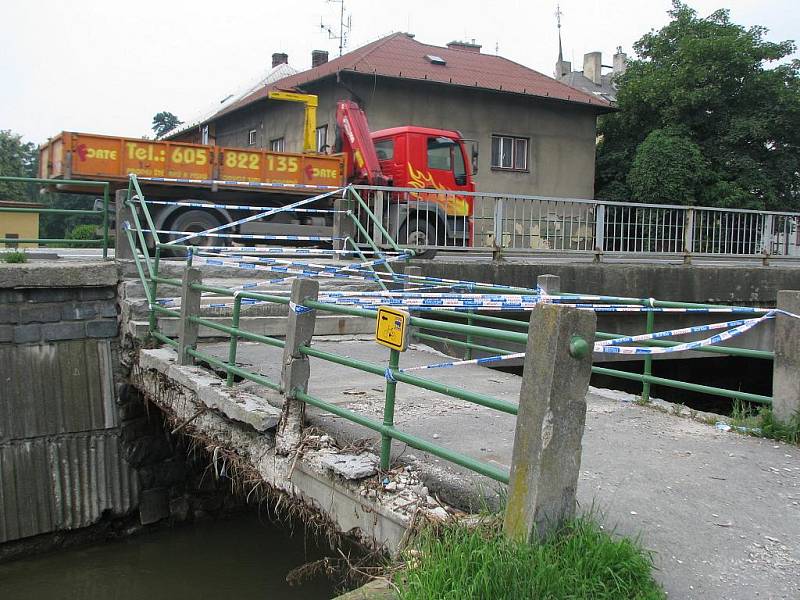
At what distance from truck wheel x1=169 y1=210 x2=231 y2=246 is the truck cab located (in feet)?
10.3

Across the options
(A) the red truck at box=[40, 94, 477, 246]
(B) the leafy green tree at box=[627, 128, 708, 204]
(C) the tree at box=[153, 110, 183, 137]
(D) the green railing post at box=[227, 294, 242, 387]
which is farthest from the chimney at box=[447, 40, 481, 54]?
(C) the tree at box=[153, 110, 183, 137]

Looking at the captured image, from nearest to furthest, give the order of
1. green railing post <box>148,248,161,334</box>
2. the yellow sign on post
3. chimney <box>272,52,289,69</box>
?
the yellow sign on post, green railing post <box>148,248,161,334</box>, chimney <box>272,52,289,69</box>

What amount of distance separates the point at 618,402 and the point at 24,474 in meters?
5.73

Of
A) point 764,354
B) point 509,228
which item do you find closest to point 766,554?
point 764,354

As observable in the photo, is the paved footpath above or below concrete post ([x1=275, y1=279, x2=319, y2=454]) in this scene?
below

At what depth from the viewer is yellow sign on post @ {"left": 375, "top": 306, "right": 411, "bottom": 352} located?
12.6 ft

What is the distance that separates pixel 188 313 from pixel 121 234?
2.64 m

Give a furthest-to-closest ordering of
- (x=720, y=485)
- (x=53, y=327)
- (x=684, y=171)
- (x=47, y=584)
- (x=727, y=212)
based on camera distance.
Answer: (x=684, y=171) < (x=727, y=212) < (x=53, y=327) < (x=47, y=584) < (x=720, y=485)

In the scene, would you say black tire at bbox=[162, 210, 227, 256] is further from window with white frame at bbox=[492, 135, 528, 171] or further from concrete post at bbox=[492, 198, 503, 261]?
window with white frame at bbox=[492, 135, 528, 171]

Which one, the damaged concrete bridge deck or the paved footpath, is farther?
the damaged concrete bridge deck

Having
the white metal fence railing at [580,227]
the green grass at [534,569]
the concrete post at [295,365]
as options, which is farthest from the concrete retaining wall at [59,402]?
the green grass at [534,569]

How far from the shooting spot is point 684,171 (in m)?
24.7

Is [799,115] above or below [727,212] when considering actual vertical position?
above

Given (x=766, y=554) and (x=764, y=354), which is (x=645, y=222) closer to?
(x=764, y=354)
